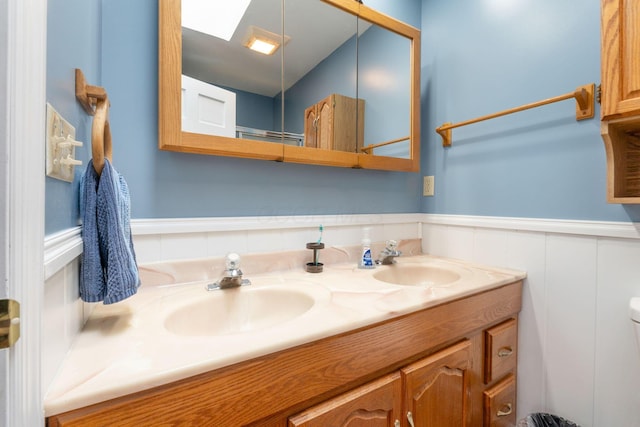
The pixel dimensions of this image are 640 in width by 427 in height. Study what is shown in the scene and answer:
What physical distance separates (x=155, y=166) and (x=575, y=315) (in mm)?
1537

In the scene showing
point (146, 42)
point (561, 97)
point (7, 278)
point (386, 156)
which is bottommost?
point (7, 278)

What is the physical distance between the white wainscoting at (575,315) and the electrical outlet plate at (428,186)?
0.32m

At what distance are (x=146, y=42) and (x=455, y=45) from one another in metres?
1.32

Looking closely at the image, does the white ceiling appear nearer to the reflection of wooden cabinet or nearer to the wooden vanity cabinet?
the reflection of wooden cabinet

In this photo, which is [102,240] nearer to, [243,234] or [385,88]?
[243,234]

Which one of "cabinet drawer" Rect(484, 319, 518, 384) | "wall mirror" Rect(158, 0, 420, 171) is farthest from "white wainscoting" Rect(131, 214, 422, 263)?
"cabinet drawer" Rect(484, 319, 518, 384)

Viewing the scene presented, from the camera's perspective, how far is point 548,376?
1113mm

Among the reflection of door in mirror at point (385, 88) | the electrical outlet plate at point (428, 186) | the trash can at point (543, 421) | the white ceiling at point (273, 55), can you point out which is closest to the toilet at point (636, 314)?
the trash can at point (543, 421)

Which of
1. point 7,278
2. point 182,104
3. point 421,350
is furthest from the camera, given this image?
point 182,104

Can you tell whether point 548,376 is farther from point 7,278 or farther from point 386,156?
point 7,278

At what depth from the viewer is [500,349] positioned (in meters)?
1.08

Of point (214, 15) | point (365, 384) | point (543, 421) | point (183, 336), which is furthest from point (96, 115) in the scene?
point (543, 421)

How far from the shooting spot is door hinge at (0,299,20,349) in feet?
1.04

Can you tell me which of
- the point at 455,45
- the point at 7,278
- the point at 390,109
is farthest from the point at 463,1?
the point at 7,278
